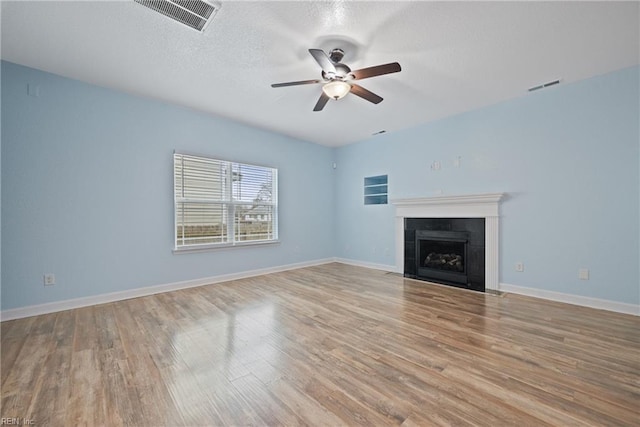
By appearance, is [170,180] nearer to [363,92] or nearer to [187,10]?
[187,10]

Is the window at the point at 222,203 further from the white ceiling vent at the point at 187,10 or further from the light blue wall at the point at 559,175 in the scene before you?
the light blue wall at the point at 559,175

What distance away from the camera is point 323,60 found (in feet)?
7.57

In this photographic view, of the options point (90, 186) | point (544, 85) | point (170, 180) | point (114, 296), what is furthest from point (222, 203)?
point (544, 85)

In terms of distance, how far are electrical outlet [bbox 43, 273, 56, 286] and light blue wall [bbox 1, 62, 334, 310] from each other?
4cm

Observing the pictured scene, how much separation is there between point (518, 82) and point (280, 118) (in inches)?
133

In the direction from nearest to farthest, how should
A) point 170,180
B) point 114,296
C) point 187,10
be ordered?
point 187,10, point 114,296, point 170,180

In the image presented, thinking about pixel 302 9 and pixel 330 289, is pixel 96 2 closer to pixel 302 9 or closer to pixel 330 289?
pixel 302 9

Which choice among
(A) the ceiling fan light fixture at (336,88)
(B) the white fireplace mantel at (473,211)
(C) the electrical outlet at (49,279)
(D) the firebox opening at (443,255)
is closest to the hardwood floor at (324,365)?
(C) the electrical outlet at (49,279)

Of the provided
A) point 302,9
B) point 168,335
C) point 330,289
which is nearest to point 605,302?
point 330,289

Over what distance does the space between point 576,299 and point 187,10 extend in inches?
205

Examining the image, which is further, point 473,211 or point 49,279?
point 473,211

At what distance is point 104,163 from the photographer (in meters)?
3.39

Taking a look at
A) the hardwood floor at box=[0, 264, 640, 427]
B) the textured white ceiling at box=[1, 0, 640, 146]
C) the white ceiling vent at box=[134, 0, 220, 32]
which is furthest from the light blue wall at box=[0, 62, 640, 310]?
the white ceiling vent at box=[134, 0, 220, 32]

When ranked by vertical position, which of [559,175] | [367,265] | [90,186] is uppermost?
[559,175]
